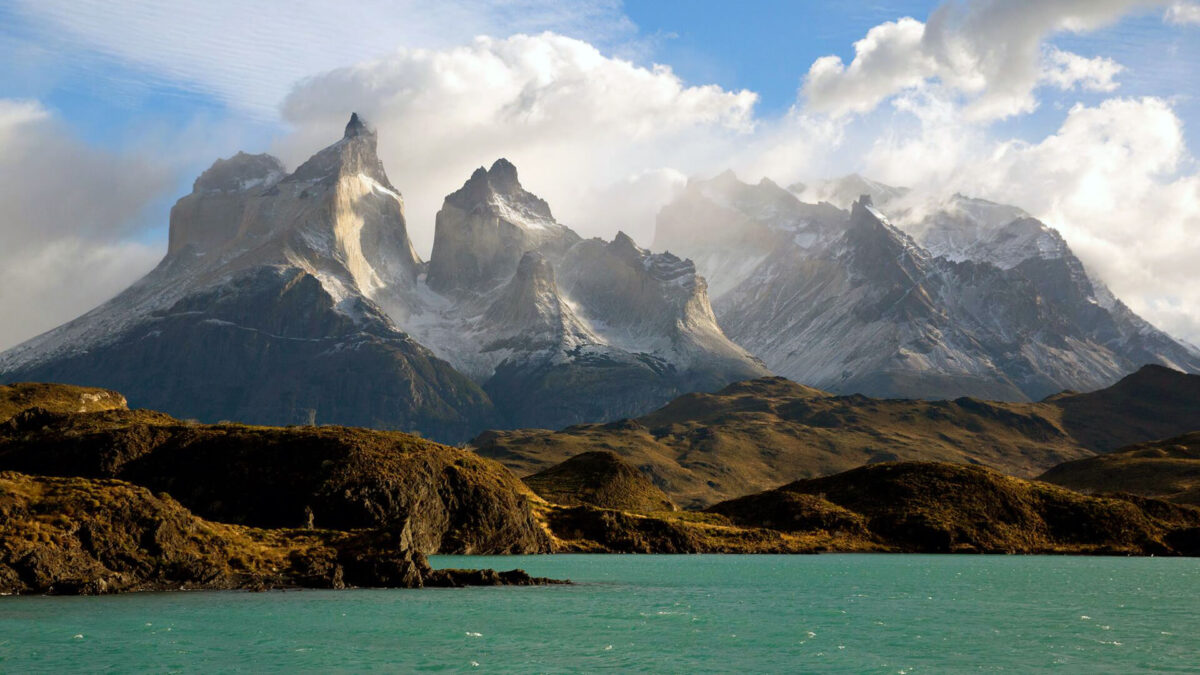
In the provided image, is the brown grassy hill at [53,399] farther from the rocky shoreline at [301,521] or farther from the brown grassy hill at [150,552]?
the brown grassy hill at [150,552]

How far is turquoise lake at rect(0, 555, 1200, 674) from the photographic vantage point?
A: 63.7 m

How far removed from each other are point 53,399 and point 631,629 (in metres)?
129

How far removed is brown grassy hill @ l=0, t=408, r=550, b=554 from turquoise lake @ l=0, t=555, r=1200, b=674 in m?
27.6

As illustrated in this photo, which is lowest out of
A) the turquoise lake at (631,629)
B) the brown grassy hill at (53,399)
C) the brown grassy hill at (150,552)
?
the turquoise lake at (631,629)

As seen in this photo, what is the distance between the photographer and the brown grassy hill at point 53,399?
171625mm

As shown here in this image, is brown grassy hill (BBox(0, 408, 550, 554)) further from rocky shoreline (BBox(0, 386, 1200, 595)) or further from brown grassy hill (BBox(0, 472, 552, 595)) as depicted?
brown grassy hill (BBox(0, 472, 552, 595))

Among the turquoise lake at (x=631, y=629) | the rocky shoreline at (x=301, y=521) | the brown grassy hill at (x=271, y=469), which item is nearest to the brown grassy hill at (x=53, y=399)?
the rocky shoreline at (x=301, y=521)

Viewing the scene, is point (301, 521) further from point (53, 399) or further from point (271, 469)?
point (53, 399)

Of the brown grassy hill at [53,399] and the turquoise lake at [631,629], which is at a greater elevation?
the brown grassy hill at [53,399]

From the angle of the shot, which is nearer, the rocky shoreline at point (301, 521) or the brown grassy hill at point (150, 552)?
the brown grassy hill at point (150, 552)

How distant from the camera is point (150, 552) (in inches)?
3772

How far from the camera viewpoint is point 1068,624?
8238 centimetres

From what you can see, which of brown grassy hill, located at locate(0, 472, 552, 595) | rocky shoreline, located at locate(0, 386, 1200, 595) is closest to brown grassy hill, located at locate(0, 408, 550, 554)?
rocky shoreline, located at locate(0, 386, 1200, 595)

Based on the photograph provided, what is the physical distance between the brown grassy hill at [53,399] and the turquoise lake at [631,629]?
92551 mm
